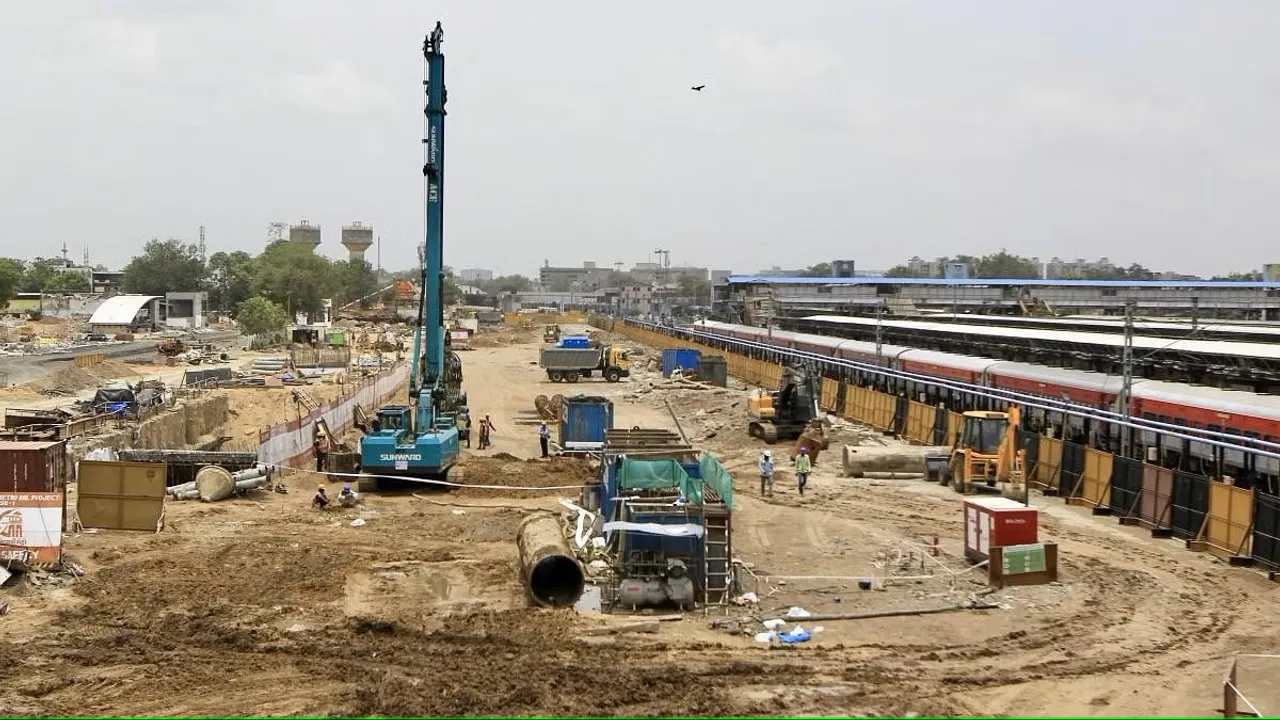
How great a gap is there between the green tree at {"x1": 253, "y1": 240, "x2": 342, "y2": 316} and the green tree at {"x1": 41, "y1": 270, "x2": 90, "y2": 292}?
131 feet

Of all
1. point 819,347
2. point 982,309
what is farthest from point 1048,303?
point 819,347

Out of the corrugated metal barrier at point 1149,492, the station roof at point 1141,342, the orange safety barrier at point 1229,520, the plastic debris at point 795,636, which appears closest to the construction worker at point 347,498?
the plastic debris at point 795,636

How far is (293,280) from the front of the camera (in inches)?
4572

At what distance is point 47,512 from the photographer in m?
17.0

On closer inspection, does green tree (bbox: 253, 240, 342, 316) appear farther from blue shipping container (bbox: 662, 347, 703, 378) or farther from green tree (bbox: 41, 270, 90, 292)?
blue shipping container (bbox: 662, 347, 703, 378)

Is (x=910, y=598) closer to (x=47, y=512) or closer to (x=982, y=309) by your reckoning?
(x=47, y=512)

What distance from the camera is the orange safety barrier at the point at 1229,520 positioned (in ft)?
64.4

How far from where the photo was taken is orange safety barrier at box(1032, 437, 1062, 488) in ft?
89.0

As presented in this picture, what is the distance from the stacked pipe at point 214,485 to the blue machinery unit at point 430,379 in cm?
274

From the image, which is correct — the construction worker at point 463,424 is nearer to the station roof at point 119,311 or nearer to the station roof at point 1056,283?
the station roof at point 119,311


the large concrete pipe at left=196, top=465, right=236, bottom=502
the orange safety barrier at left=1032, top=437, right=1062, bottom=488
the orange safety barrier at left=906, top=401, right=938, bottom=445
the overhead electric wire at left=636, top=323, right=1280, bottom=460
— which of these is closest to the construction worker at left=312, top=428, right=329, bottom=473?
the large concrete pipe at left=196, top=465, right=236, bottom=502

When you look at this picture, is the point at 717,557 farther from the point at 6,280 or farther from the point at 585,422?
the point at 6,280

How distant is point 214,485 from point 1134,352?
3417 centimetres

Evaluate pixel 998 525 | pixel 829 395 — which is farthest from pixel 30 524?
pixel 829 395
